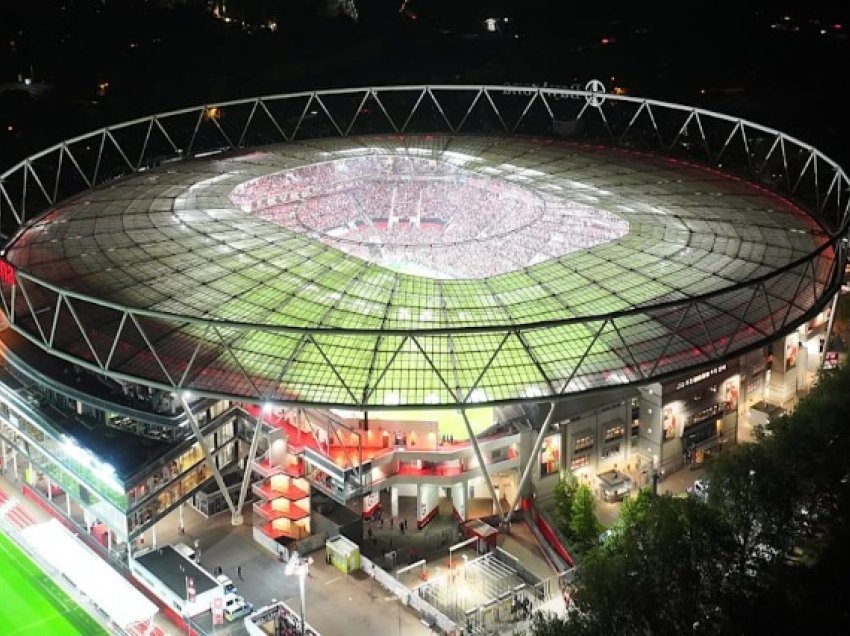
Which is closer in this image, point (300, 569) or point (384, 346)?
point (300, 569)

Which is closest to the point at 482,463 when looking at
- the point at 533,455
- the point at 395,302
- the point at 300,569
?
the point at 533,455

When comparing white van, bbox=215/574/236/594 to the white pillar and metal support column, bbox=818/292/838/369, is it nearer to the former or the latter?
the white pillar

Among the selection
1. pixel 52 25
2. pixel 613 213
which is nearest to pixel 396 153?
pixel 613 213

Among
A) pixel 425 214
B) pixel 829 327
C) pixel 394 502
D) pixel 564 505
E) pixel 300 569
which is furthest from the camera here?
pixel 425 214

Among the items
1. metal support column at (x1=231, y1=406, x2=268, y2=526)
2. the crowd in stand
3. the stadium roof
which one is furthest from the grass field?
the crowd in stand

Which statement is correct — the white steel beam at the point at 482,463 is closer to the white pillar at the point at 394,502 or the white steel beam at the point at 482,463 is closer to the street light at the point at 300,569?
the white pillar at the point at 394,502

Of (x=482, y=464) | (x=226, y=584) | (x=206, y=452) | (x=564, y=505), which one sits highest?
(x=206, y=452)

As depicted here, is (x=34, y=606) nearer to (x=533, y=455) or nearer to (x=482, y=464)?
(x=482, y=464)

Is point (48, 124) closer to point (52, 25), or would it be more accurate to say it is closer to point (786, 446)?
point (52, 25)
